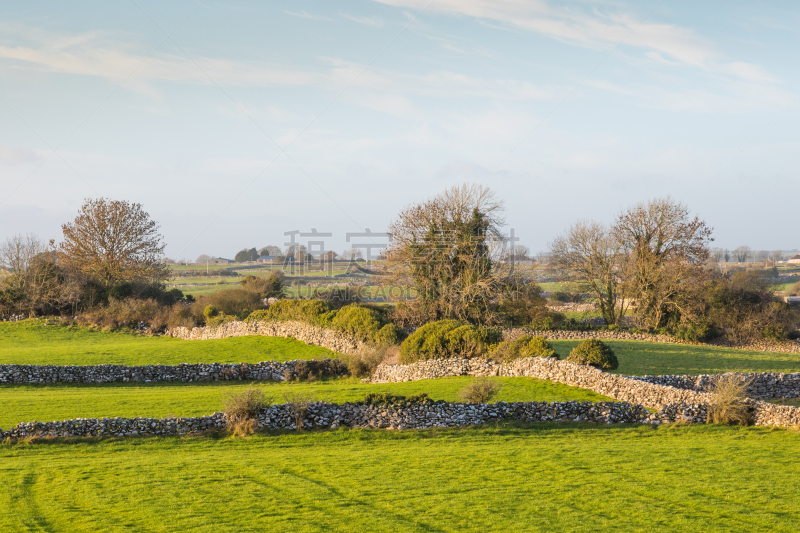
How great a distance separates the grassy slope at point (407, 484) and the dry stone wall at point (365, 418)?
60 centimetres

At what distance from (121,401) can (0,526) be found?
10587 mm

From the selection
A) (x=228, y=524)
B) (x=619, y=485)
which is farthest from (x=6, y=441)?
(x=619, y=485)

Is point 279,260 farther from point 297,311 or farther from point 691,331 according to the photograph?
point 691,331

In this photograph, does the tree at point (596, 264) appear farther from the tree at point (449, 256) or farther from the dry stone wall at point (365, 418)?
the dry stone wall at point (365, 418)

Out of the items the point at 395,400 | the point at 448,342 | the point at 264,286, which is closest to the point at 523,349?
the point at 448,342

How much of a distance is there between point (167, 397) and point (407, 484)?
12.0 meters

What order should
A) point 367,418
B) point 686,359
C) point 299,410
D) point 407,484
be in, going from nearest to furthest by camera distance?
point 407,484
point 299,410
point 367,418
point 686,359

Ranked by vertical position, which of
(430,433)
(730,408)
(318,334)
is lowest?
(430,433)

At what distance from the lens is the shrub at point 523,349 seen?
20.9 meters

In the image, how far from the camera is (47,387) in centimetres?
2247

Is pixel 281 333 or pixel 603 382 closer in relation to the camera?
pixel 603 382

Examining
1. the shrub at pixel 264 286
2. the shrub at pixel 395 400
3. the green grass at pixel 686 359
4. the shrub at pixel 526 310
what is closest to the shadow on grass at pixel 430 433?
the shrub at pixel 395 400

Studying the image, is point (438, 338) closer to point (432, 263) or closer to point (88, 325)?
point (432, 263)

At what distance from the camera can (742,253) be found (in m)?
120
